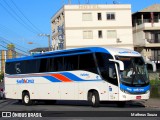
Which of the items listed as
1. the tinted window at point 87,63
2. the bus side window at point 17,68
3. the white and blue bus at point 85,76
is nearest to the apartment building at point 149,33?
→ the bus side window at point 17,68

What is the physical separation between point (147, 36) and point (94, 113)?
64.0 m

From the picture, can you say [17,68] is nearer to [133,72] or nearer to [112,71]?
[112,71]

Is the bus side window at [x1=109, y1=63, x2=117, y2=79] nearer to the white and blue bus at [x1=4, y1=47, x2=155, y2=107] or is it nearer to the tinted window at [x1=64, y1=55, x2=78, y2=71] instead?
the white and blue bus at [x1=4, y1=47, x2=155, y2=107]

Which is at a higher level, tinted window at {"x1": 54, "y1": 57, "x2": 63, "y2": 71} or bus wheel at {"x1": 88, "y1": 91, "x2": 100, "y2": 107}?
tinted window at {"x1": 54, "y1": 57, "x2": 63, "y2": 71}

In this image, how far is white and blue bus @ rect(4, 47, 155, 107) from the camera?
71.7 feet

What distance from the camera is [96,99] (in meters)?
22.8

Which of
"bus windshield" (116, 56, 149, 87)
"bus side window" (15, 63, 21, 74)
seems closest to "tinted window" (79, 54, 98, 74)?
"bus windshield" (116, 56, 149, 87)

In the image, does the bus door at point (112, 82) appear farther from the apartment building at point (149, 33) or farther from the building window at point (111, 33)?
the apartment building at point (149, 33)

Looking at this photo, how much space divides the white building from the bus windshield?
155ft

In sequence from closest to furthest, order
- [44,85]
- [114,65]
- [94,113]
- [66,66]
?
[94,113], [114,65], [66,66], [44,85]

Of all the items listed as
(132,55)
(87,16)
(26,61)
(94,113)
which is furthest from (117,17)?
(94,113)

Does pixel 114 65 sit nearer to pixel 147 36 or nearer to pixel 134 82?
pixel 134 82

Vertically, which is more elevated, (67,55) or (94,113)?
(67,55)

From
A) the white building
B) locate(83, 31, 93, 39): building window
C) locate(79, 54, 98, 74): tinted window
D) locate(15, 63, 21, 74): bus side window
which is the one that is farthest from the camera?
locate(83, 31, 93, 39): building window
